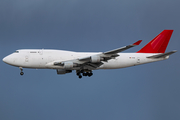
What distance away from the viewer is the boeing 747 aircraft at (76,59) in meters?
42.3

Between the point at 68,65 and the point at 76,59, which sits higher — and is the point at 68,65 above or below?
below

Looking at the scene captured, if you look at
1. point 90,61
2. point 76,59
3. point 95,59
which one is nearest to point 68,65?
point 76,59

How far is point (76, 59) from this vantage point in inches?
1690

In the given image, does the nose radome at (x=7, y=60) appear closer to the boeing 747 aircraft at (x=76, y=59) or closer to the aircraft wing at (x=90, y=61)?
the boeing 747 aircraft at (x=76, y=59)

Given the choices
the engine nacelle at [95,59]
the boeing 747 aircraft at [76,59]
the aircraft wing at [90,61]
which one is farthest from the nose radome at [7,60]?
the engine nacelle at [95,59]

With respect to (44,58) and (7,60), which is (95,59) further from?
(7,60)

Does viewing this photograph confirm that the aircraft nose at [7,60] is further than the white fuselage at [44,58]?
Yes

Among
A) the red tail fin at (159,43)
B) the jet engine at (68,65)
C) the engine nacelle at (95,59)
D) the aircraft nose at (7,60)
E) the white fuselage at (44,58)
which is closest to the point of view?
the engine nacelle at (95,59)

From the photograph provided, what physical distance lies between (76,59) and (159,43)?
55.8ft

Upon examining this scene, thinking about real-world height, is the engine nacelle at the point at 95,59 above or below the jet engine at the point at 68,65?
above

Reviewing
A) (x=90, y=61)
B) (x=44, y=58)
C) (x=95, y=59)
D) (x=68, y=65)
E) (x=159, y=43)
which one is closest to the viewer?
(x=95, y=59)

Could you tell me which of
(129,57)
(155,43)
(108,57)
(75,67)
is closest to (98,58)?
(108,57)

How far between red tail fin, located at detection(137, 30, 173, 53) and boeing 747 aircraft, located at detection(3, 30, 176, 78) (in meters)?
1.26

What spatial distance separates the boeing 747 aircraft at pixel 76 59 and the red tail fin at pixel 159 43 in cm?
126
